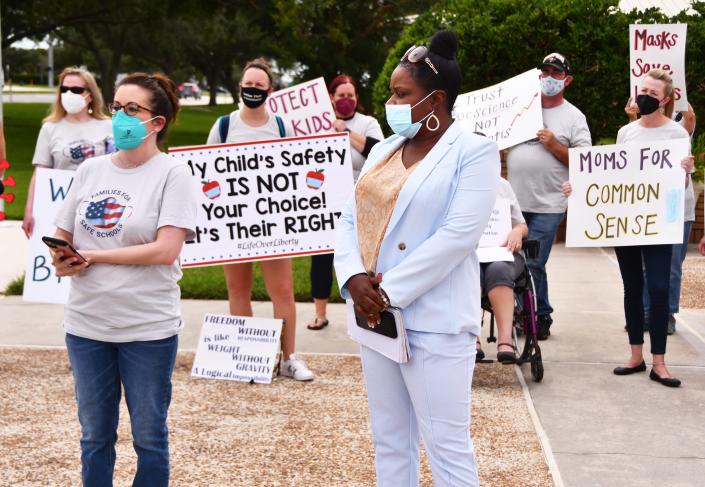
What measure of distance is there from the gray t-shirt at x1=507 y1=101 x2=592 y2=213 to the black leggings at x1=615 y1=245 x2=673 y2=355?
1014 millimetres

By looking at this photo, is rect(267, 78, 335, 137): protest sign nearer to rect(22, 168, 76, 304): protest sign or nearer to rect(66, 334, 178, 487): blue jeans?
rect(22, 168, 76, 304): protest sign

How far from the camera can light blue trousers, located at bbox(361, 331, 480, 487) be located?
3.20m

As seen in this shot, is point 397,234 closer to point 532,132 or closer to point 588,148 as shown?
point 588,148

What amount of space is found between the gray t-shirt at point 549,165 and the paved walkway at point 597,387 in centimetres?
105

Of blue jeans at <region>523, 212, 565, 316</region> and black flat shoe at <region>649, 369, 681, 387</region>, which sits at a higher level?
blue jeans at <region>523, 212, 565, 316</region>

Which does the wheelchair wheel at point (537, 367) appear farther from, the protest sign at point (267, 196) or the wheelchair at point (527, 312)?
the protest sign at point (267, 196)

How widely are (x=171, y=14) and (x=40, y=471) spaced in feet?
103

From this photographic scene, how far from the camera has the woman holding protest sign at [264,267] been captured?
6.26 meters

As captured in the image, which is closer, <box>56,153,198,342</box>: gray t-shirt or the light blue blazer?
the light blue blazer

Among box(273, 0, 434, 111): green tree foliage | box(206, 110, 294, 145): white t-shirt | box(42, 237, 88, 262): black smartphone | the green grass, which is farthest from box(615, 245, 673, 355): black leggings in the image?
box(273, 0, 434, 111): green tree foliage

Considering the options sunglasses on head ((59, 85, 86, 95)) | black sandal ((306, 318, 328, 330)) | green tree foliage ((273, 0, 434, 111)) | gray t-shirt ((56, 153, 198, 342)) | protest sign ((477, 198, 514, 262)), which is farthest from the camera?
green tree foliage ((273, 0, 434, 111))

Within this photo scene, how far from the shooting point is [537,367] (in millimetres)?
6230

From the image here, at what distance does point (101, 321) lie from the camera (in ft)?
11.7

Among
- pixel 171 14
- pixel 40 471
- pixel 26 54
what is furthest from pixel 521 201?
pixel 26 54
